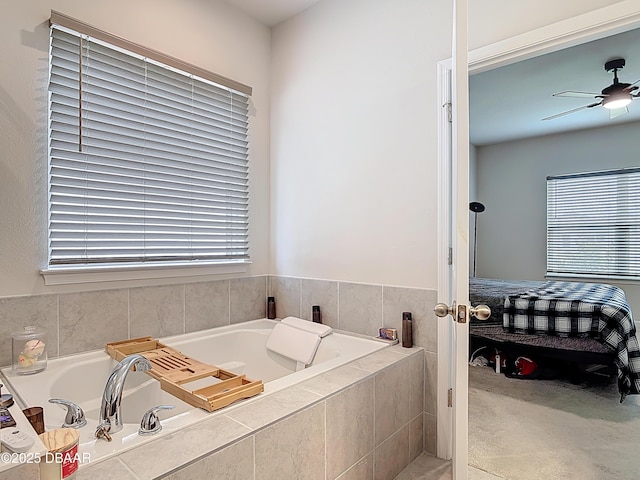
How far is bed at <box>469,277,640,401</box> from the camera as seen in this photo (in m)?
2.69

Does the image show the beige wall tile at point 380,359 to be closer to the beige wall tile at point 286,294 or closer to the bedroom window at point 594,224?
the beige wall tile at point 286,294

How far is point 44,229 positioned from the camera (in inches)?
71.7

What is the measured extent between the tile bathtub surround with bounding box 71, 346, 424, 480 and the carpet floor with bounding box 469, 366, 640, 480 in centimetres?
52

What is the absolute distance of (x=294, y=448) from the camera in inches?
51.4

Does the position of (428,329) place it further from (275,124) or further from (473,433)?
(275,124)

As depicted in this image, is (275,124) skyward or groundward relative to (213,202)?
skyward

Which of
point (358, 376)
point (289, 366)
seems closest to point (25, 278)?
point (289, 366)

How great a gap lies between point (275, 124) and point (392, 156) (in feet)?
3.49

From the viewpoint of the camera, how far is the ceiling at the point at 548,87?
118 inches

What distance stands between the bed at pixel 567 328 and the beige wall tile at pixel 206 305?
2246 mm

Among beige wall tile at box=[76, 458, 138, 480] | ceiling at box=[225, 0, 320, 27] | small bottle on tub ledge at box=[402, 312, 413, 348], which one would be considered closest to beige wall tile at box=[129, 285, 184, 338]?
beige wall tile at box=[76, 458, 138, 480]

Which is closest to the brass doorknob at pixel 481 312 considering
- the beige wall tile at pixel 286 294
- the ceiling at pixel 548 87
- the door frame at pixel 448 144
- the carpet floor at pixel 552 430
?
the door frame at pixel 448 144

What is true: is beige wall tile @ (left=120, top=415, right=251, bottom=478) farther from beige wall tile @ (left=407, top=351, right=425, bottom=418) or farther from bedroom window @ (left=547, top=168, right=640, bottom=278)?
bedroom window @ (left=547, top=168, right=640, bottom=278)

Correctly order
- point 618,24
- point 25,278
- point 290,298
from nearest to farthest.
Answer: point 618,24, point 25,278, point 290,298
